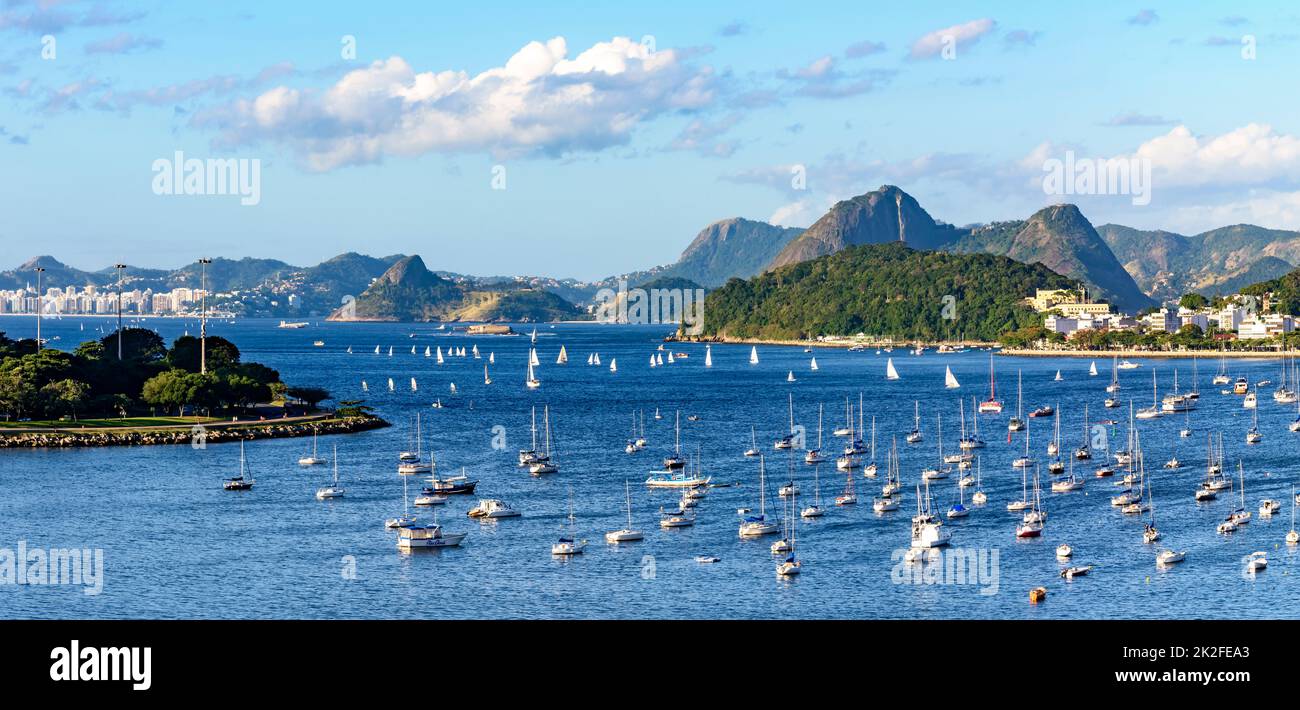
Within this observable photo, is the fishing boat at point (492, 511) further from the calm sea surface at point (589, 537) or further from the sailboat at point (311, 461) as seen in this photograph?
the sailboat at point (311, 461)

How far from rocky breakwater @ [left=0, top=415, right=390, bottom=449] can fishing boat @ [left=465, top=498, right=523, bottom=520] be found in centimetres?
3600

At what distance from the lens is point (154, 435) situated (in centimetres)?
9806

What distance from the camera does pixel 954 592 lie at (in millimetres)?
50375

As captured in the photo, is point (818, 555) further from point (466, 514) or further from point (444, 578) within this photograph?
point (466, 514)

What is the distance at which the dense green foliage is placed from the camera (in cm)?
10438

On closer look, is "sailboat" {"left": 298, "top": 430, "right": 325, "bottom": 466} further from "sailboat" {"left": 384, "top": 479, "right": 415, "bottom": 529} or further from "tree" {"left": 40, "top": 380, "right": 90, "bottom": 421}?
"tree" {"left": 40, "top": 380, "right": 90, "bottom": 421}

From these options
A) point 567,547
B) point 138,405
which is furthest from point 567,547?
point 138,405

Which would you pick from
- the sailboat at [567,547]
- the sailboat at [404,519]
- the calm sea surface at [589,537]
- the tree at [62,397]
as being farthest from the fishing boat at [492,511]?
the tree at [62,397]

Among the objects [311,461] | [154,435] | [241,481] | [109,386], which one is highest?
[109,386]

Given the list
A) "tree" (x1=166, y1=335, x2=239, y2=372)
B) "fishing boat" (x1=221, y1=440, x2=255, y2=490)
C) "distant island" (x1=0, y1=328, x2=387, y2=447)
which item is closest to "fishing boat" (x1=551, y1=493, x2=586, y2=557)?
"fishing boat" (x1=221, y1=440, x2=255, y2=490)

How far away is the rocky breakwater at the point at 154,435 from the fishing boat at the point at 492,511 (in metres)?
36.0

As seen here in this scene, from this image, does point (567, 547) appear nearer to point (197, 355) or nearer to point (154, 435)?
point (154, 435)

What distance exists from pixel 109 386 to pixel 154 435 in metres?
16.9

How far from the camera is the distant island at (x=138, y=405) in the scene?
99.1 metres
